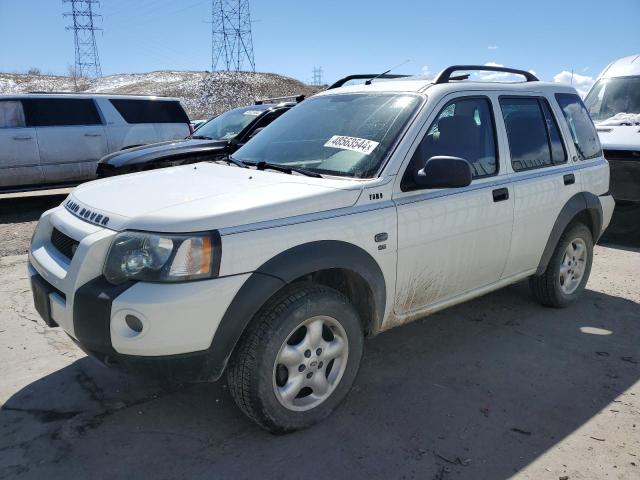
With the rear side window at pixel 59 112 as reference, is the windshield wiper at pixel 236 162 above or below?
below

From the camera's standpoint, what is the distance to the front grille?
9.46 feet

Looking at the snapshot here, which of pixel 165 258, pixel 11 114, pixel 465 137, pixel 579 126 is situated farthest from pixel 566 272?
pixel 11 114

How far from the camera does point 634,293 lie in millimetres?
5363

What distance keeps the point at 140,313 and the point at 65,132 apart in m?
7.95

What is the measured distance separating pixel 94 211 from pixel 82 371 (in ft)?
4.19

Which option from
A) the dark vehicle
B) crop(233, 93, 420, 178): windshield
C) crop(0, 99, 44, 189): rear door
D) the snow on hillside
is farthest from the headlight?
the snow on hillside

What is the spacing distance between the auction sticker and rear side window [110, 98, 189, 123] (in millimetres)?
7490

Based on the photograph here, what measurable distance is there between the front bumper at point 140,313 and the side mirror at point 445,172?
4.08 feet

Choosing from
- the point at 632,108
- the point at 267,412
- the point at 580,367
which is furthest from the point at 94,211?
the point at 632,108

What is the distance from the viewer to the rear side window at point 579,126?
182 inches

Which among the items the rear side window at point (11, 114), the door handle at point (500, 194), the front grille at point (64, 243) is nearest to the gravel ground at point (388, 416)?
the front grille at point (64, 243)

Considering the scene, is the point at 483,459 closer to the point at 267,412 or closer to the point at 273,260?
the point at 267,412

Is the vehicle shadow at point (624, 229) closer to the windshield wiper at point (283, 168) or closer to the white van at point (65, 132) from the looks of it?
the windshield wiper at point (283, 168)

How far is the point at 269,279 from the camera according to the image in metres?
2.64
